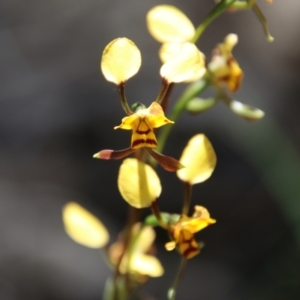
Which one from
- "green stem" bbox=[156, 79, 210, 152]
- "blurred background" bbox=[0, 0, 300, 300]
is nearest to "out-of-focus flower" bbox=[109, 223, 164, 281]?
"green stem" bbox=[156, 79, 210, 152]

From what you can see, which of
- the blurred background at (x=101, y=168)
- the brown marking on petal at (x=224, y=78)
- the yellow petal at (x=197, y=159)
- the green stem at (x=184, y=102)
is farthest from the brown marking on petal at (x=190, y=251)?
the blurred background at (x=101, y=168)

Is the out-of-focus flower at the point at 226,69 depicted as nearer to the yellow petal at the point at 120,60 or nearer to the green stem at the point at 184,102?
the green stem at the point at 184,102

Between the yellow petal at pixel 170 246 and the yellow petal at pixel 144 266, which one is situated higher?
the yellow petal at pixel 170 246

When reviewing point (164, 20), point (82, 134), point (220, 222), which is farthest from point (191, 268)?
point (164, 20)

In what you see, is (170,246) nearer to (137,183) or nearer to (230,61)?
(137,183)

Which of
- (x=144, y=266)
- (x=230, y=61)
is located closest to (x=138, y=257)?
(x=144, y=266)

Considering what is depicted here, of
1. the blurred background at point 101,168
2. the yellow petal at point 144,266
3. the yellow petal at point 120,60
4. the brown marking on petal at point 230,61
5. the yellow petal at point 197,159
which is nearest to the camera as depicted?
the yellow petal at point 120,60

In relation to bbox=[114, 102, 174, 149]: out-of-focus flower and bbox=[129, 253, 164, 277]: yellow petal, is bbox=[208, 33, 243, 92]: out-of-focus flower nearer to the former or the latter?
bbox=[114, 102, 174, 149]: out-of-focus flower
